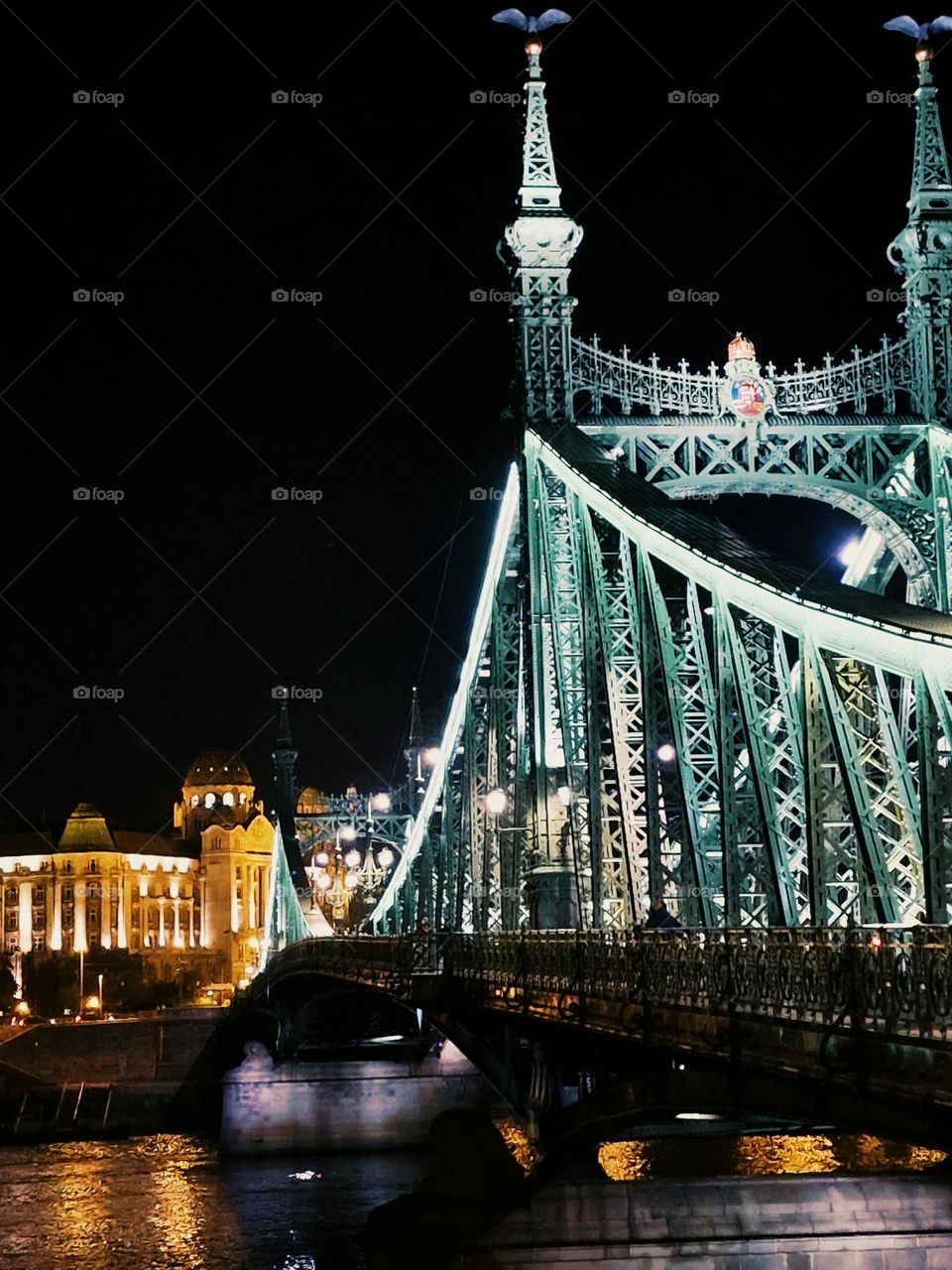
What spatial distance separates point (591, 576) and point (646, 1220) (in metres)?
8.78

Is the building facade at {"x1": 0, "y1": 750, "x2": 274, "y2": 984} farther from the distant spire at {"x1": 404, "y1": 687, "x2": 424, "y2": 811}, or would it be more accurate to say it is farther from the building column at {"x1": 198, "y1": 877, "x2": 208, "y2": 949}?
the distant spire at {"x1": 404, "y1": 687, "x2": 424, "y2": 811}

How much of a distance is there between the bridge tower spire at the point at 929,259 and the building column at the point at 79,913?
5525 inches

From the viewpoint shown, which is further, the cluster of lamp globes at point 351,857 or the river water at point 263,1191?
the cluster of lamp globes at point 351,857

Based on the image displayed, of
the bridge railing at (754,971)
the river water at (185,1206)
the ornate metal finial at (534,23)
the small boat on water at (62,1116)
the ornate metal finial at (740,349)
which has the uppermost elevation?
the ornate metal finial at (534,23)

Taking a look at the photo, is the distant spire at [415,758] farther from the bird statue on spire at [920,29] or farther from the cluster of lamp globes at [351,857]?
the bird statue on spire at [920,29]

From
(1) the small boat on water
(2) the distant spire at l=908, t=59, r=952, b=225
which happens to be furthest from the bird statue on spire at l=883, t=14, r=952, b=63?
(1) the small boat on water

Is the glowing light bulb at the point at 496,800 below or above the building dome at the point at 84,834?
below

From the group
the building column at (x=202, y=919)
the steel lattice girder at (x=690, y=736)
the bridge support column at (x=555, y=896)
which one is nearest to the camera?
the steel lattice girder at (x=690, y=736)

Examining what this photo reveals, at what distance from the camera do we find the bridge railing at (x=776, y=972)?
12.6 m

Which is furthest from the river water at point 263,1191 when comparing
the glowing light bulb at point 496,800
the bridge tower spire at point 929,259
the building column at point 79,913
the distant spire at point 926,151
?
the building column at point 79,913

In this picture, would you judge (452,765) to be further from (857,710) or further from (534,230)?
(857,710)

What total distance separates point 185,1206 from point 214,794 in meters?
137

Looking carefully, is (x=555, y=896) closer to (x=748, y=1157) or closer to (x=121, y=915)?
(x=748, y=1157)

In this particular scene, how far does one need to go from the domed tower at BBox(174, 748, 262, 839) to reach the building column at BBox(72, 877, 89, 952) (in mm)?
17796
